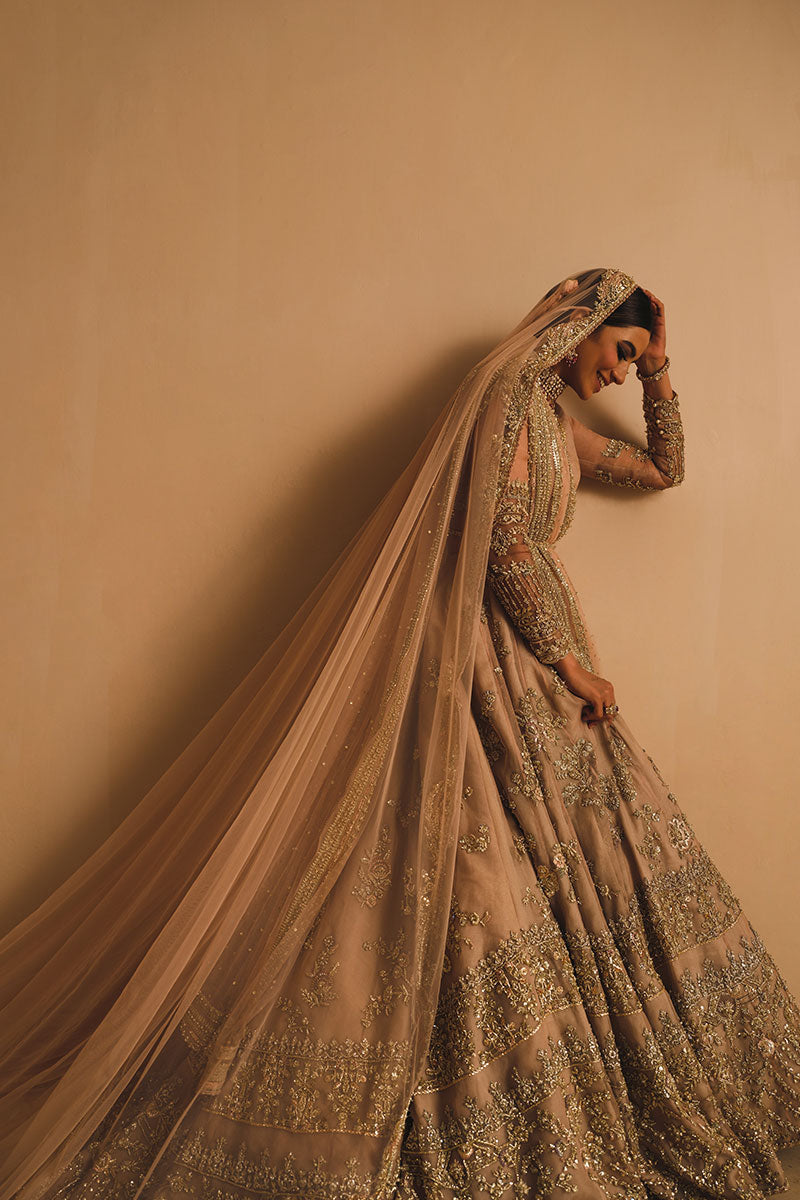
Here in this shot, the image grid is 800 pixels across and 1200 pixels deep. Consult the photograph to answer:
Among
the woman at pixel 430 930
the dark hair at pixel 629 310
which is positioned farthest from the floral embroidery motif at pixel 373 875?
the dark hair at pixel 629 310

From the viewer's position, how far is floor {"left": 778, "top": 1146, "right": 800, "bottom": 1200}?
1535 mm

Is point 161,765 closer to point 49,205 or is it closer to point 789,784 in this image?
point 49,205

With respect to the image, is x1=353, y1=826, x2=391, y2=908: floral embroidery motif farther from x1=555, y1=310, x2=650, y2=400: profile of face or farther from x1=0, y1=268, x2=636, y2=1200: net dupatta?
x1=555, y1=310, x2=650, y2=400: profile of face

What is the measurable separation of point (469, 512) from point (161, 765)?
96cm

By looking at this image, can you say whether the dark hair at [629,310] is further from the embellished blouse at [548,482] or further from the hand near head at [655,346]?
the embellished blouse at [548,482]

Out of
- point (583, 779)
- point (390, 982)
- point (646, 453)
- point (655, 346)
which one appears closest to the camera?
point (390, 982)

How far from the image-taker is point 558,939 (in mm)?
1512

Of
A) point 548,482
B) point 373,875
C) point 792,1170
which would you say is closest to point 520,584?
point 548,482

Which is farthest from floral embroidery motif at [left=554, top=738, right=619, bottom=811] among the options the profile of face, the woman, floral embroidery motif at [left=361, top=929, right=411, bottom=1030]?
the profile of face

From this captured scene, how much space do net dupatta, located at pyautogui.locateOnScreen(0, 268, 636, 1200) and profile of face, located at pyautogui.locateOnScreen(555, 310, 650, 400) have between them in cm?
9

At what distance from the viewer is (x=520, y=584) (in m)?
1.74

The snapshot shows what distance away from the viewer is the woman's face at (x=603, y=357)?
1.96 metres

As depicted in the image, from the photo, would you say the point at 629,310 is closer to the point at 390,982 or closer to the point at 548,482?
the point at 548,482

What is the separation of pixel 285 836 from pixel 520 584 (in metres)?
0.66
